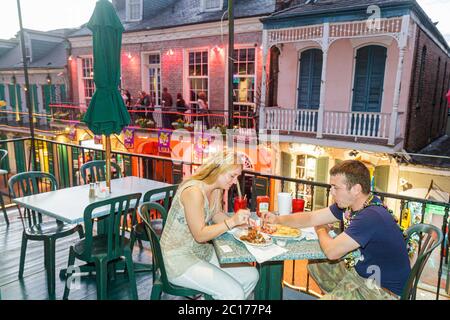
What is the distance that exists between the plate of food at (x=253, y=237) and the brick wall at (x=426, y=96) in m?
9.16

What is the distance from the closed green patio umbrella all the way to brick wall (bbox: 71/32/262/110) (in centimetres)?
796

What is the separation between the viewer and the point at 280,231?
232cm

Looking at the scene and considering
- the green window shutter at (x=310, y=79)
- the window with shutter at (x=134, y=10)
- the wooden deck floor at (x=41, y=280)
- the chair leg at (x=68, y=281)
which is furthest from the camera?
the window with shutter at (x=134, y=10)

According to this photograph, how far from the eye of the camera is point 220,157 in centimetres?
239

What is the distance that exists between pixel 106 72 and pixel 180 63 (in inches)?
384

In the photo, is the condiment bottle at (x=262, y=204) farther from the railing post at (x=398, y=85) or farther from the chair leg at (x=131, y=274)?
the railing post at (x=398, y=85)

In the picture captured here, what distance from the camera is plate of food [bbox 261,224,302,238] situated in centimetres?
225

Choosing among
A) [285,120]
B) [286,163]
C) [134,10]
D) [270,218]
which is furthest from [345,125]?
[134,10]

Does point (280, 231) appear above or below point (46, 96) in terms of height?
below

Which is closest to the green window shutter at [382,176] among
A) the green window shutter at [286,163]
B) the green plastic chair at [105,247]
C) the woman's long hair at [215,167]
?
the green window shutter at [286,163]

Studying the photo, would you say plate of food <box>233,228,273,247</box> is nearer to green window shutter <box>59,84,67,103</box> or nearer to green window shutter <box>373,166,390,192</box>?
green window shutter <box>373,166,390,192</box>

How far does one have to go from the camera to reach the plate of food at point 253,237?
2109mm

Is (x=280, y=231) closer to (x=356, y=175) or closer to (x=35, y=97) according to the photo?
(x=356, y=175)

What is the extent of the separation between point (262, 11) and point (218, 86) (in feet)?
9.34
